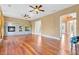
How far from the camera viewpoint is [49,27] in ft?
8.78

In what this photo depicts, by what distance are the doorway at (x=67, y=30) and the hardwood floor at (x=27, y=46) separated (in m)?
0.11

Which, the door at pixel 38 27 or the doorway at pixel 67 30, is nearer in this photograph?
the doorway at pixel 67 30

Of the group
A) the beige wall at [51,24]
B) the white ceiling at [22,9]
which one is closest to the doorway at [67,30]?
the beige wall at [51,24]

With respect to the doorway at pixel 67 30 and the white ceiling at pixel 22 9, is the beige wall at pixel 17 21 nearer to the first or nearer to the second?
the white ceiling at pixel 22 9

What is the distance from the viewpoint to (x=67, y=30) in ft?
8.51

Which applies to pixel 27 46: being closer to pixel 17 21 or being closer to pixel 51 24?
pixel 17 21

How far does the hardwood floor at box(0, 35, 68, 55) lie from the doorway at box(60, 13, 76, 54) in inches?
4.3

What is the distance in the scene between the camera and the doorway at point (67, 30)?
253cm

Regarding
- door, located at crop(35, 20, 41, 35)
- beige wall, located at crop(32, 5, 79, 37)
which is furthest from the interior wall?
beige wall, located at crop(32, 5, 79, 37)

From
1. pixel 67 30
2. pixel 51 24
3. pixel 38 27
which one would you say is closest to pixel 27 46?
pixel 38 27

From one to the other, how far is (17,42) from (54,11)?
34.2 inches
